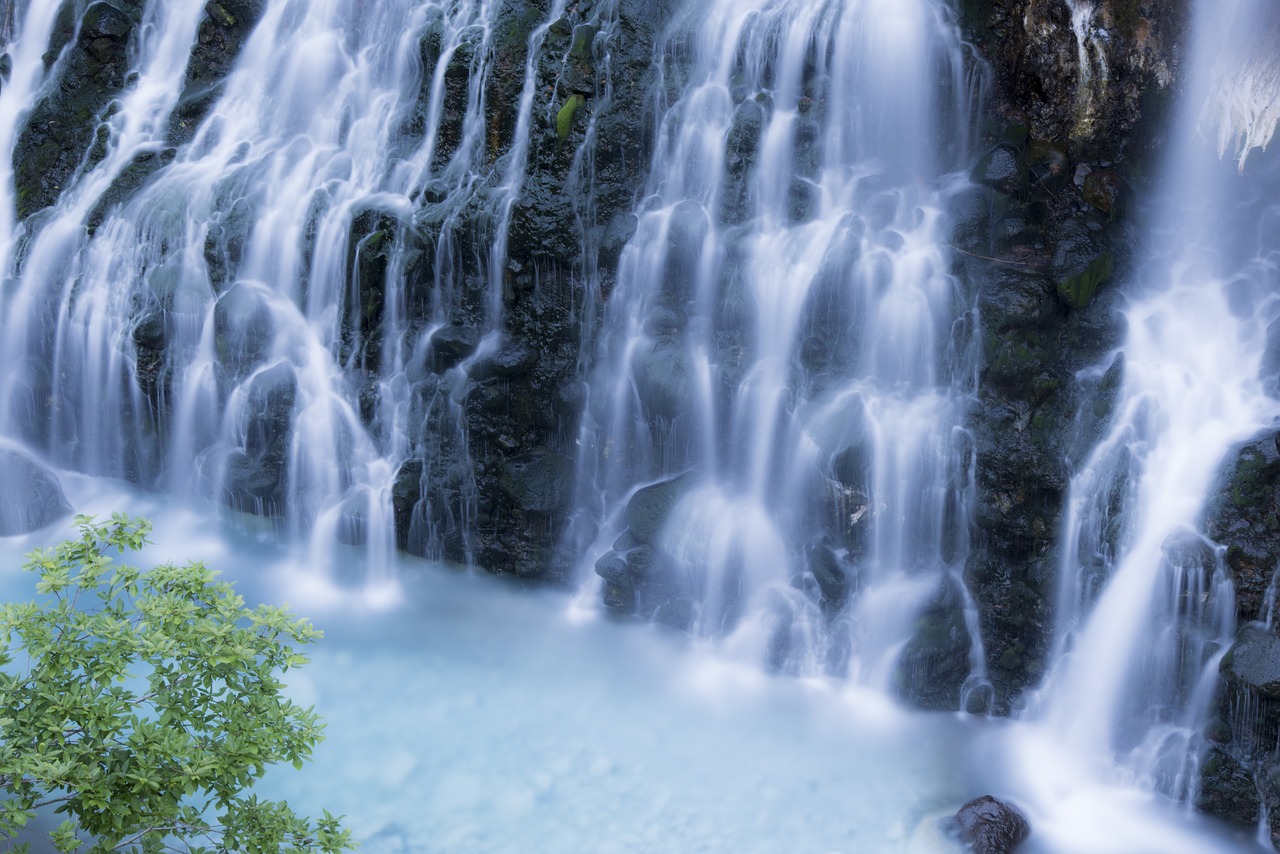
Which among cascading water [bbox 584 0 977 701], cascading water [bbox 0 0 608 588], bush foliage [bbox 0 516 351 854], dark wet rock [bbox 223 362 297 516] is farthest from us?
dark wet rock [bbox 223 362 297 516]

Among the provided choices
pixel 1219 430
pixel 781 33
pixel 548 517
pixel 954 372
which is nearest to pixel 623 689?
pixel 548 517

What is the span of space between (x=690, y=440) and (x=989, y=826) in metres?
4.85

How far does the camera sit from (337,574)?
12.1 m

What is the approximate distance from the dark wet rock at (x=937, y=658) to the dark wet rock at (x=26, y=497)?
34.0 ft

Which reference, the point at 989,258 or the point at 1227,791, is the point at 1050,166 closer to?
the point at 989,258

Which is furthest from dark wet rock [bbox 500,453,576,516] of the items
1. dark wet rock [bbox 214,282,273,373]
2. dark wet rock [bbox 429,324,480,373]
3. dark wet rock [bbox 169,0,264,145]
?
dark wet rock [bbox 169,0,264,145]

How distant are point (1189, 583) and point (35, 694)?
8620 millimetres

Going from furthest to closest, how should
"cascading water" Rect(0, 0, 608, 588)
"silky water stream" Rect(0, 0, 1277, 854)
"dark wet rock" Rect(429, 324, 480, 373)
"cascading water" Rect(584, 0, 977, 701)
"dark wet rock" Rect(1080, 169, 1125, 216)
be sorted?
"cascading water" Rect(0, 0, 608, 588)
"dark wet rock" Rect(429, 324, 480, 373)
"dark wet rock" Rect(1080, 169, 1125, 216)
"cascading water" Rect(584, 0, 977, 701)
"silky water stream" Rect(0, 0, 1277, 854)

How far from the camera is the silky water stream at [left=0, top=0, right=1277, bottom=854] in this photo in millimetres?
9164

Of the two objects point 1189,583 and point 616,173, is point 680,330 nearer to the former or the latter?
point 616,173

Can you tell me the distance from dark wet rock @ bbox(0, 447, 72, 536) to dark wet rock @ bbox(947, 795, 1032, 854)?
11087mm

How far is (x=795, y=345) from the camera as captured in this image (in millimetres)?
11148

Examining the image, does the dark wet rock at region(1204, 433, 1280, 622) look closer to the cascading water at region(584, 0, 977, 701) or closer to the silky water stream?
the silky water stream

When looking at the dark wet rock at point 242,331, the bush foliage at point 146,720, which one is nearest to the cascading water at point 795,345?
the dark wet rock at point 242,331
